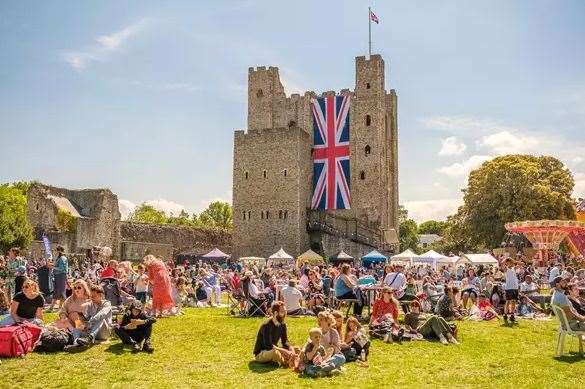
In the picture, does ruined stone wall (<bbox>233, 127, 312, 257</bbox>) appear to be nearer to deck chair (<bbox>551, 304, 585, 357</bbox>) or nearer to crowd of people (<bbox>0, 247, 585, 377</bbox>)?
crowd of people (<bbox>0, 247, 585, 377</bbox>)

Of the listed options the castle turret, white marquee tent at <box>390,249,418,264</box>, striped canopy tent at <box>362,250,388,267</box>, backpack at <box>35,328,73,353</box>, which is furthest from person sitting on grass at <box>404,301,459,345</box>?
the castle turret

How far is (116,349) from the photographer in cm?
956

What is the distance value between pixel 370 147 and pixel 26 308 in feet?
127

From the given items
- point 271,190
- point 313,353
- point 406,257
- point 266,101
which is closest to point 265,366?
point 313,353

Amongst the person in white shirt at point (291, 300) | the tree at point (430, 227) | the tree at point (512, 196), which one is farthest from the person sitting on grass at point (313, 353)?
the tree at point (430, 227)

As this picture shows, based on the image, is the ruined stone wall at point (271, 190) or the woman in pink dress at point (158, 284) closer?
the woman in pink dress at point (158, 284)

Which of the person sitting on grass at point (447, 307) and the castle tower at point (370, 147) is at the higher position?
the castle tower at point (370, 147)

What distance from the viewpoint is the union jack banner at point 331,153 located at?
46312mm

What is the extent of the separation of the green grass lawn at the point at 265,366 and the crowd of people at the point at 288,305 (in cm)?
33

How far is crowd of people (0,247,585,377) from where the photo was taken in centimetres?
905

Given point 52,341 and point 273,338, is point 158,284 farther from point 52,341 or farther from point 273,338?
point 273,338

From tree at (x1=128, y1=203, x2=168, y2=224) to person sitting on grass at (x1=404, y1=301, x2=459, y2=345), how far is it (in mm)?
78632

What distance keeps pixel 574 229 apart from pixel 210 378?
32.2 m

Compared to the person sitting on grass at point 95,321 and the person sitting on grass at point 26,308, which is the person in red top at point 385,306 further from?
the person sitting on grass at point 26,308
